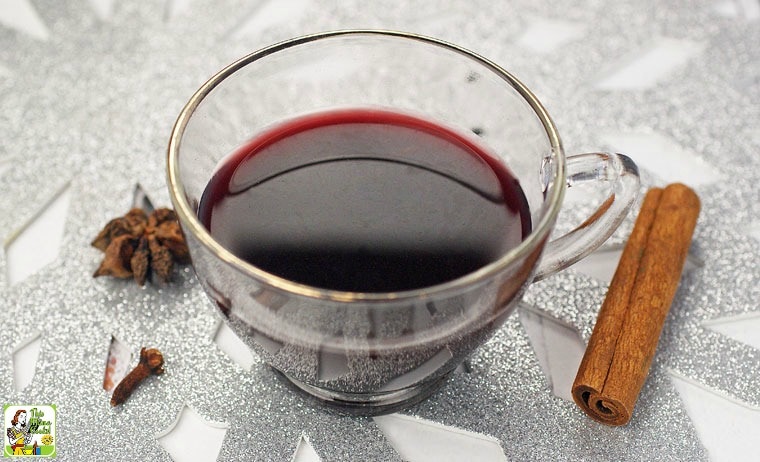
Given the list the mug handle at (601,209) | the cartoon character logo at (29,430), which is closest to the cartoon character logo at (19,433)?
the cartoon character logo at (29,430)

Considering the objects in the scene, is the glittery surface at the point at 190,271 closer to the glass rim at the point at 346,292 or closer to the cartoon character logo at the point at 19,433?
the cartoon character logo at the point at 19,433

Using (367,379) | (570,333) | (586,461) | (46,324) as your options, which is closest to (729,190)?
(570,333)

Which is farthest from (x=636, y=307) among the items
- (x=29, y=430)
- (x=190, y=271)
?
(x=29, y=430)

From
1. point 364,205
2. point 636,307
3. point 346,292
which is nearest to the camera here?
point 346,292

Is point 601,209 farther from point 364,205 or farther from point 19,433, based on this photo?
point 19,433

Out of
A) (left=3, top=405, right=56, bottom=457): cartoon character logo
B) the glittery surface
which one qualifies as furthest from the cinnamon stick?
(left=3, top=405, right=56, bottom=457): cartoon character logo

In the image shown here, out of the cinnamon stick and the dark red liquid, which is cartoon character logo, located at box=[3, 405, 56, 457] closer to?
the dark red liquid
